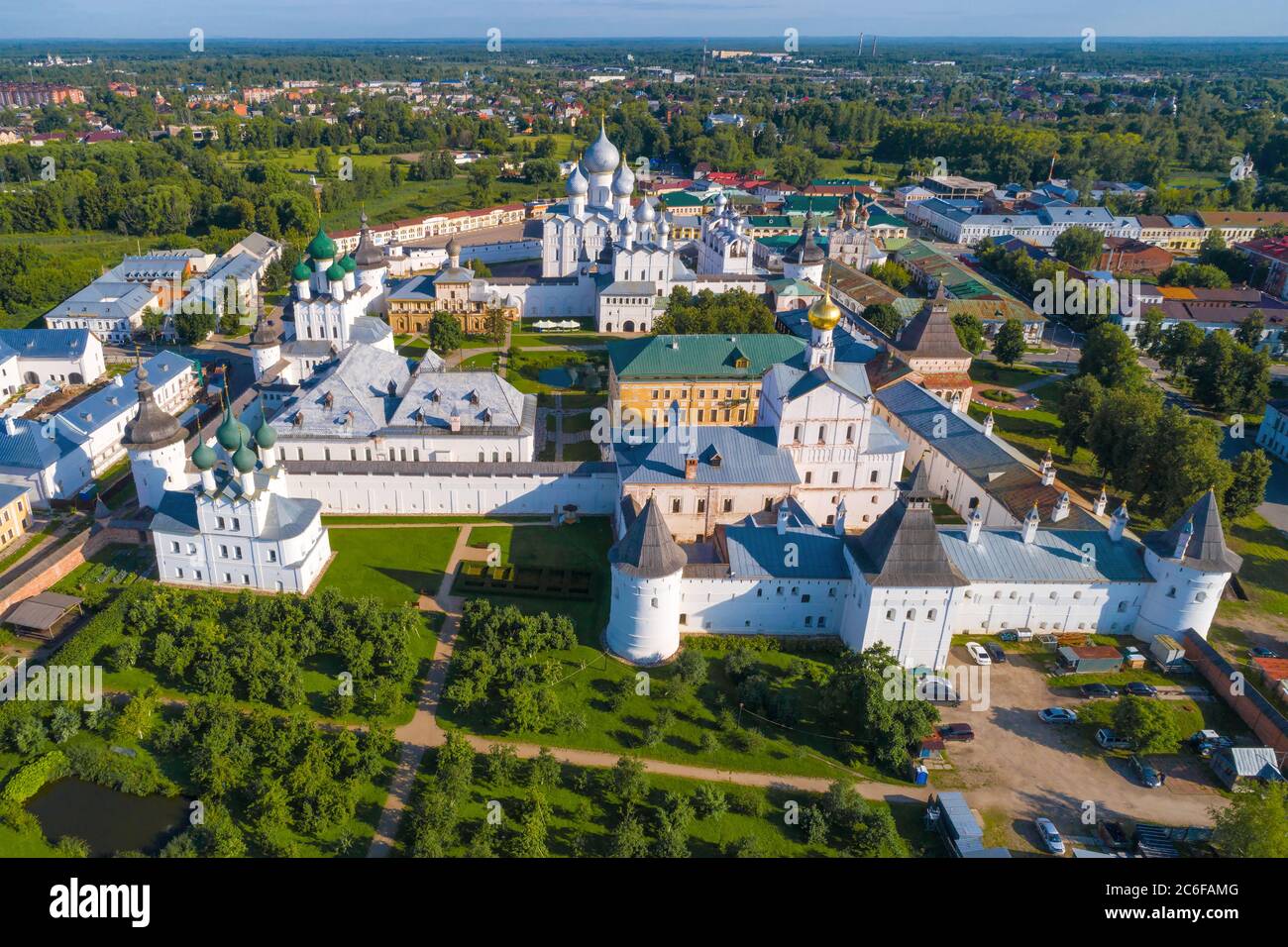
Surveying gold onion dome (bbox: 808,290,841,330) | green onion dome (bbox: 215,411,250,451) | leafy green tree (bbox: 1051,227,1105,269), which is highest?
leafy green tree (bbox: 1051,227,1105,269)

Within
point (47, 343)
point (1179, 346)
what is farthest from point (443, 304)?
point (1179, 346)

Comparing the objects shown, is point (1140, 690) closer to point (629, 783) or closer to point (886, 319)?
point (629, 783)

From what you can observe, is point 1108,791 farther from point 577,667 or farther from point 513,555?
point 513,555

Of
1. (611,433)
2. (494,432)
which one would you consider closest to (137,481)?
(494,432)

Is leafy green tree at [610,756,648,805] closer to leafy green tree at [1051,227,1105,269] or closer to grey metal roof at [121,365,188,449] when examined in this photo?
grey metal roof at [121,365,188,449]

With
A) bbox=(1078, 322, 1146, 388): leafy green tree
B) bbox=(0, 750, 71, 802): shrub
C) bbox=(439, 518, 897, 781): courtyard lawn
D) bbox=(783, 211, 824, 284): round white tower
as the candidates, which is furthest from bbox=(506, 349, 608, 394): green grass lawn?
bbox=(0, 750, 71, 802): shrub

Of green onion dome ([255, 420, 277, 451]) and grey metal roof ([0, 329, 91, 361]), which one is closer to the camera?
green onion dome ([255, 420, 277, 451])

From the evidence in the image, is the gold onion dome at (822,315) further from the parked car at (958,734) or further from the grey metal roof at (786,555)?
the parked car at (958,734)
